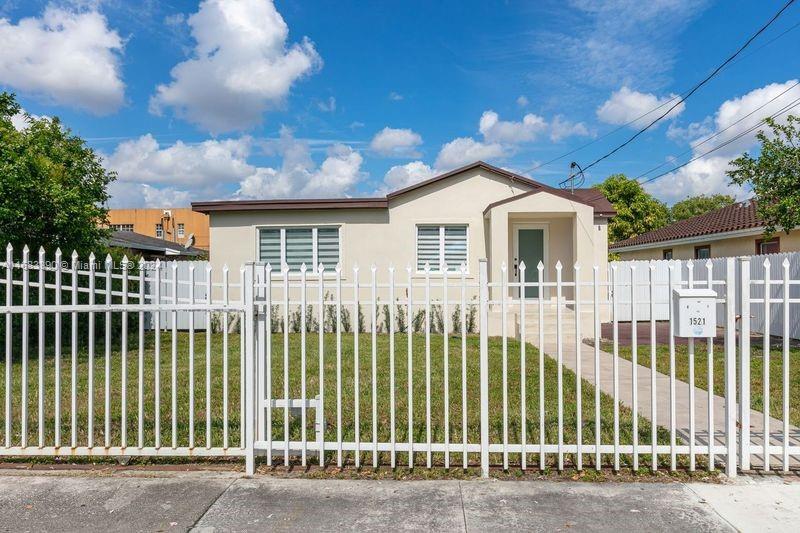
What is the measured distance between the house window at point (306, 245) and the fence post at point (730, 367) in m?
11.1

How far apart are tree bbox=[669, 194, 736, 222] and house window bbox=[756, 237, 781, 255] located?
144 ft

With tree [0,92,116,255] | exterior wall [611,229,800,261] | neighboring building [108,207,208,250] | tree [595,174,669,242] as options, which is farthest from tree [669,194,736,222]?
tree [0,92,116,255]

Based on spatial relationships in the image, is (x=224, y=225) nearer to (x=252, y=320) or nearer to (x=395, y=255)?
(x=395, y=255)

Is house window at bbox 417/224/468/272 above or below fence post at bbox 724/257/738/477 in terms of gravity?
above

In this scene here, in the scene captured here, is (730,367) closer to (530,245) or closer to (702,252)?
(530,245)

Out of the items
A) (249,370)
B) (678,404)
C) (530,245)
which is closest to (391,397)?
(249,370)

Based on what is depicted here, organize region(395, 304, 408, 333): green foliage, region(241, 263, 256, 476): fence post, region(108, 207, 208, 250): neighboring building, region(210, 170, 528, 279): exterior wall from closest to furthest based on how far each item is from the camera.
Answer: region(241, 263, 256, 476): fence post, region(395, 304, 408, 333): green foliage, region(210, 170, 528, 279): exterior wall, region(108, 207, 208, 250): neighboring building

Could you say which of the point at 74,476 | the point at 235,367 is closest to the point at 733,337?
the point at 74,476

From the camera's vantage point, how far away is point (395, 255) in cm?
1468

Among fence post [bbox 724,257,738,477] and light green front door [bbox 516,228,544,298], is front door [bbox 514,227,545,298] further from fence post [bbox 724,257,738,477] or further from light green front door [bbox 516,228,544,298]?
fence post [bbox 724,257,738,477]

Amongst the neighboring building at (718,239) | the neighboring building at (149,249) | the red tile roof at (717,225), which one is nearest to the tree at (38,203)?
the neighboring building at (149,249)

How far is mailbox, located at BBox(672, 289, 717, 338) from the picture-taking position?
14.3ft

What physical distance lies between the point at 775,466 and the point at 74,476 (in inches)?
225

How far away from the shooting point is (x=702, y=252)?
19859 mm
